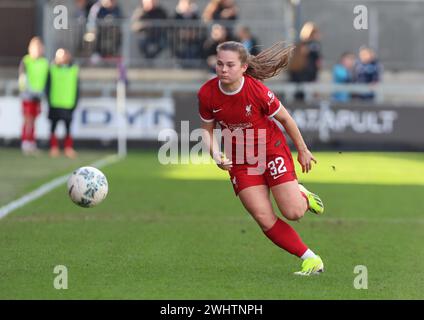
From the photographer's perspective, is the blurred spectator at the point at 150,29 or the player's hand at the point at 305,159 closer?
the player's hand at the point at 305,159

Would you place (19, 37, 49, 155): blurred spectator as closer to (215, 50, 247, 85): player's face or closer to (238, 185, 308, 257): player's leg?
(238, 185, 308, 257): player's leg

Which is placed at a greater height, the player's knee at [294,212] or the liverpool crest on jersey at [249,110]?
the liverpool crest on jersey at [249,110]

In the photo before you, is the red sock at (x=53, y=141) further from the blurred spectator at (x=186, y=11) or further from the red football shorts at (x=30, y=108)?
the blurred spectator at (x=186, y=11)

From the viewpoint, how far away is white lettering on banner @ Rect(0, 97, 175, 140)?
962 inches

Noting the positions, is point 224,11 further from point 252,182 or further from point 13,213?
point 252,182

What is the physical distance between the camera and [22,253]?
10148mm

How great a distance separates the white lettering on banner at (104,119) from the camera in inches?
962

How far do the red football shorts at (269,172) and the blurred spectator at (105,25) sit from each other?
18.2m

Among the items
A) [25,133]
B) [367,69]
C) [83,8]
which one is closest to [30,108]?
[25,133]

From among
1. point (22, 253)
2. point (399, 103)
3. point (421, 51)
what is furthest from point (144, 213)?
point (421, 51)

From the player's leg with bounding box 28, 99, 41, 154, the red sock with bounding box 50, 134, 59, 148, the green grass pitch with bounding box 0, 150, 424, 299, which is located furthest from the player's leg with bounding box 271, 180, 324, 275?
the player's leg with bounding box 28, 99, 41, 154

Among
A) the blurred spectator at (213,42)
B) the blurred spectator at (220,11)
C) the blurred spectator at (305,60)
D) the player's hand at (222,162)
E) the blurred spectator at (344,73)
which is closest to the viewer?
the player's hand at (222,162)

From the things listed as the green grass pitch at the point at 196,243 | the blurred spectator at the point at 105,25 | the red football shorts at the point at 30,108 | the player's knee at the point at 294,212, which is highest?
the blurred spectator at the point at 105,25

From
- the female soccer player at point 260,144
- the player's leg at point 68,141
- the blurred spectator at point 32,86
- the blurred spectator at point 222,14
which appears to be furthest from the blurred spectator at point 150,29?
the female soccer player at point 260,144
